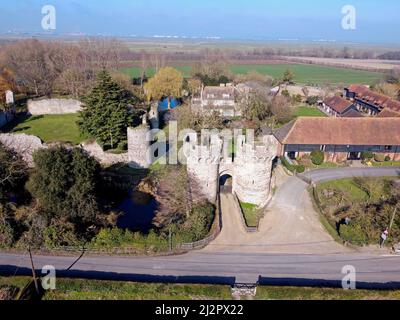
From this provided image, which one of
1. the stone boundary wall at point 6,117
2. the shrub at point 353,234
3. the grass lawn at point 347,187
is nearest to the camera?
the shrub at point 353,234

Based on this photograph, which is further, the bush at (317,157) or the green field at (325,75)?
the green field at (325,75)

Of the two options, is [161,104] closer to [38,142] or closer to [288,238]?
[38,142]

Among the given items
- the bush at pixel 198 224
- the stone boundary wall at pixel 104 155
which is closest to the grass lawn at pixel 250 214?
the bush at pixel 198 224

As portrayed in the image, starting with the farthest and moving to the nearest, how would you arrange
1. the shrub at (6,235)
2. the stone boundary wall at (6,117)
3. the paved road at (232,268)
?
the stone boundary wall at (6,117), the shrub at (6,235), the paved road at (232,268)

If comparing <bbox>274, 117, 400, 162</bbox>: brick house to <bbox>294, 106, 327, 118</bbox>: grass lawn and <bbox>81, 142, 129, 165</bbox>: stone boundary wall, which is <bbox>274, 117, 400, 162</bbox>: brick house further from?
<bbox>81, 142, 129, 165</bbox>: stone boundary wall

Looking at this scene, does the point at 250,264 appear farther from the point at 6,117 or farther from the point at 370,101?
the point at 370,101

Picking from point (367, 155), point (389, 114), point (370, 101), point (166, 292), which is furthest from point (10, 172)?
point (370, 101)

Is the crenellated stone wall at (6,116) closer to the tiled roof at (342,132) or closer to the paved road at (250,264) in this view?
the paved road at (250,264)
